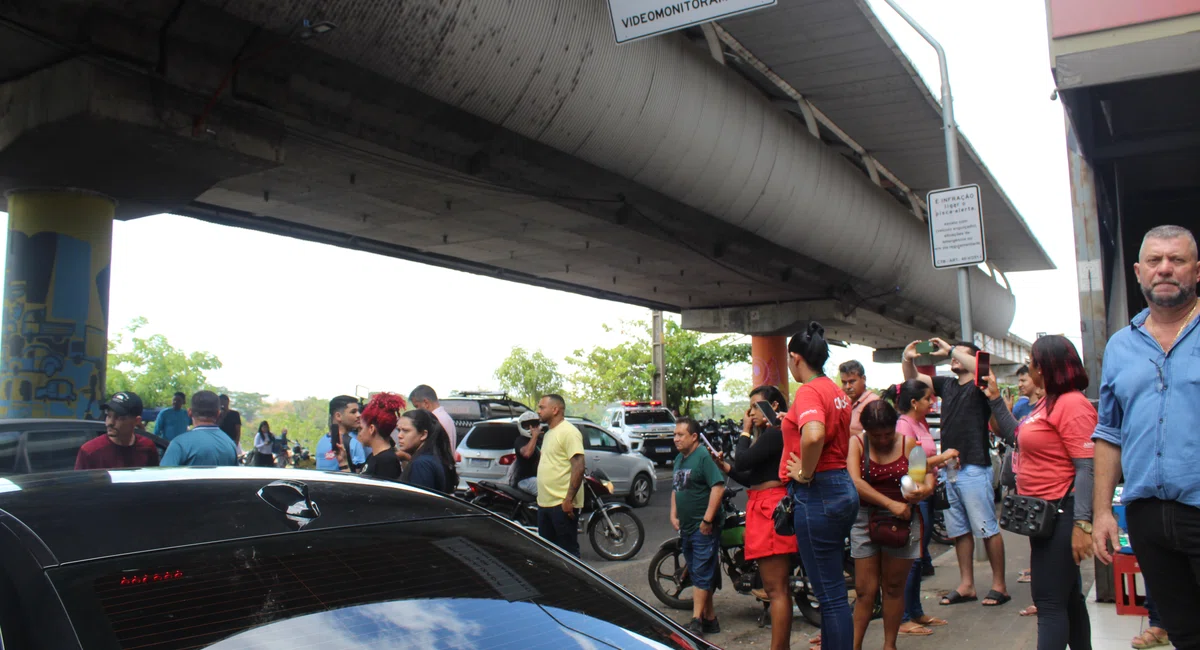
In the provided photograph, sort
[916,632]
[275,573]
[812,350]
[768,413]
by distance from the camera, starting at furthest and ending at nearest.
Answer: [916,632], [768,413], [812,350], [275,573]

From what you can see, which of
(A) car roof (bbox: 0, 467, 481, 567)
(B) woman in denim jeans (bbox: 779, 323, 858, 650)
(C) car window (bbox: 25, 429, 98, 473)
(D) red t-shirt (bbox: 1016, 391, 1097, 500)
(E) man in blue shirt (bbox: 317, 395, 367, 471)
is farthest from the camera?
(E) man in blue shirt (bbox: 317, 395, 367, 471)

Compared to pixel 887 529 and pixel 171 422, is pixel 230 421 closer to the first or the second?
pixel 171 422

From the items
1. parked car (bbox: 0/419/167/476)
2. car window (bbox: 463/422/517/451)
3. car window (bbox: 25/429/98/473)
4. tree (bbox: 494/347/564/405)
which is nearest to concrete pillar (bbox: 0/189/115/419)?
parked car (bbox: 0/419/167/476)

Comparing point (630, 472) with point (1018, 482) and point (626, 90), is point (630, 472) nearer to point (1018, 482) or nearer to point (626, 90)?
point (626, 90)

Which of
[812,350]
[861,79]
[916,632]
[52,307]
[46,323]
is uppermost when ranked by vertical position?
[861,79]

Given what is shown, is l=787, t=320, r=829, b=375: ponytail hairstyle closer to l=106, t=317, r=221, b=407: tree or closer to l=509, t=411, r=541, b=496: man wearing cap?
l=509, t=411, r=541, b=496: man wearing cap

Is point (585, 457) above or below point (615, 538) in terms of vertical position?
above

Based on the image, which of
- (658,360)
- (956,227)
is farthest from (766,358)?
(956,227)

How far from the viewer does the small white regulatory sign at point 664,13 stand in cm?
701

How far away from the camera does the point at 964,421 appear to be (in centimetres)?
730

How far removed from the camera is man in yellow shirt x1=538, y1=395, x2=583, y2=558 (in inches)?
323

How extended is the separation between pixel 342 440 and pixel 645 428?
18.9m

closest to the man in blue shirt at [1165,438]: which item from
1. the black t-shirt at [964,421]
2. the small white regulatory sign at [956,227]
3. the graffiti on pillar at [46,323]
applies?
the black t-shirt at [964,421]

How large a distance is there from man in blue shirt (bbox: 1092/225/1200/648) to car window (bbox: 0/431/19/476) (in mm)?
7044
